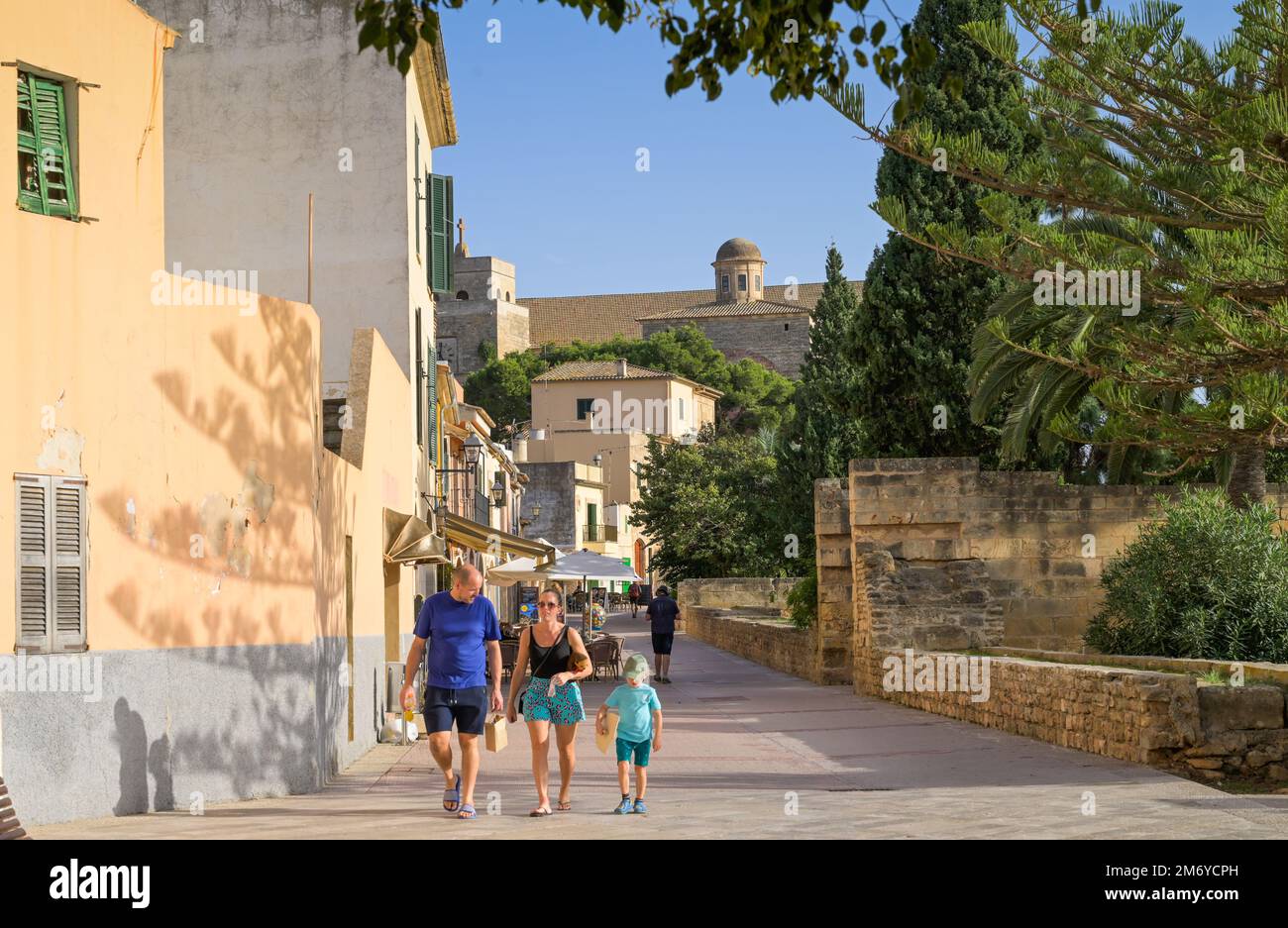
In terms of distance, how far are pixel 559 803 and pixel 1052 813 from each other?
315cm

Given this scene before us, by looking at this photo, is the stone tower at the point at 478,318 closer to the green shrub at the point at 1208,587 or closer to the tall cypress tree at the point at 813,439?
the tall cypress tree at the point at 813,439

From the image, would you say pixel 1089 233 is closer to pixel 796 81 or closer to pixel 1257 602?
pixel 1257 602

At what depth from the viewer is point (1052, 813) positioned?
10.3m

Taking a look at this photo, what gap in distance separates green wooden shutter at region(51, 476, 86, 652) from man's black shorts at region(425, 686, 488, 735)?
7.23 feet

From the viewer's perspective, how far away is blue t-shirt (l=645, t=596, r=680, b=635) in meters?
28.2

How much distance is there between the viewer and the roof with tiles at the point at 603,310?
162 meters

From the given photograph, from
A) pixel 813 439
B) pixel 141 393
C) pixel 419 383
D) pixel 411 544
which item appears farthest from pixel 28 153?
pixel 813 439

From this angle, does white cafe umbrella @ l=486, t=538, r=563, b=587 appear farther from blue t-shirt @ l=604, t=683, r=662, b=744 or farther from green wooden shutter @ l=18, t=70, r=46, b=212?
green wooden shutter @ l=18, t=70, r=46, b=212

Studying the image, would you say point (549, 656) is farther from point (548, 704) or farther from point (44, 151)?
point (44, 151)

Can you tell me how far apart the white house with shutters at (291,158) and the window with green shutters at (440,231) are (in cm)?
255

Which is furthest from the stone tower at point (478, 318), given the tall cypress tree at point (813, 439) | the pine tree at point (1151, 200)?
the pine tree at point (1151, 200)

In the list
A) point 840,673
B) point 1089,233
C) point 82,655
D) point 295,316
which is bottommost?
point 840,673
